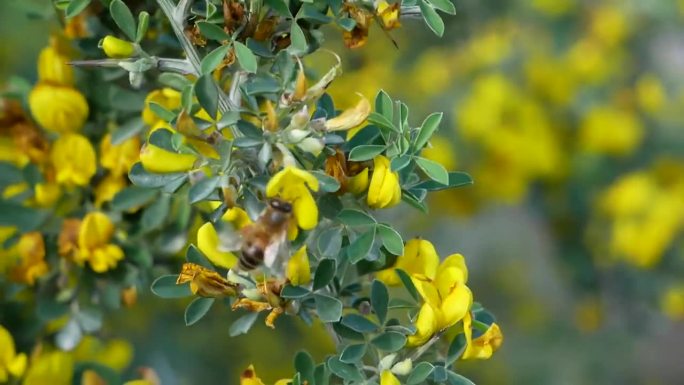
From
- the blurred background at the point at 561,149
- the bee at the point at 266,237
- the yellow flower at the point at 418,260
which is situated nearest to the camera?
the bee at the point at 266,237

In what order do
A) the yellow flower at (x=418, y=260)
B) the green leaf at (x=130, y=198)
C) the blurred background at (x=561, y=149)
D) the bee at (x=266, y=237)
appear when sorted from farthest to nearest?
1. the blurred background at (x=561, y=149)
2. the green leaf at (x=130, y=198)
3. the yellow flower at (x=418, y=260)
4. the bee at (x=266, y=237)

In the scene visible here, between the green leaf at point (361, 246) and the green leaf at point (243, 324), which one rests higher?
the green leaf at point (361, 246)

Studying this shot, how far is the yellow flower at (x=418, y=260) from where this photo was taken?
0.56 metres

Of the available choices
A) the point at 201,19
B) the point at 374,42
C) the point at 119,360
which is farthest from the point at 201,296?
the point at 374,42

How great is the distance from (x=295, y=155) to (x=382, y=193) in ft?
0.17

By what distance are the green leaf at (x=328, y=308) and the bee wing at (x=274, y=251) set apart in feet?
0.20

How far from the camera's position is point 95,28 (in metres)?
0.67

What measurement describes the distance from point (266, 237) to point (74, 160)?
0.27 m

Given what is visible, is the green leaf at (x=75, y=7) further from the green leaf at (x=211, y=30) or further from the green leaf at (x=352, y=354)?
the green leaf at (x=352, y=354)

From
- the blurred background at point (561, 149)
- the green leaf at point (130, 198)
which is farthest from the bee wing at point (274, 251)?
the blurred background at point (561, 149)

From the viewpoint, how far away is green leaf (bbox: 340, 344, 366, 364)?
1.70 feet

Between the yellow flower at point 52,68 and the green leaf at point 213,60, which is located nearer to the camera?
the green leaf at point 213,60

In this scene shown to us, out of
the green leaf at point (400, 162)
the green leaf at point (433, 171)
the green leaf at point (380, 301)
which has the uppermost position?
the green leaf at point (400, 162)

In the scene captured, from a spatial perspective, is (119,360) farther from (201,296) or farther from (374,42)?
(374,42)
